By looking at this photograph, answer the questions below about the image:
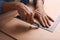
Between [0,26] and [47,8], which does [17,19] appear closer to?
Result: [0,26]

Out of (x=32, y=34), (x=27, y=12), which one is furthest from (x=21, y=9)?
(x=32, y=34)

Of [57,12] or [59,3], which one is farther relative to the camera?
[59,3]

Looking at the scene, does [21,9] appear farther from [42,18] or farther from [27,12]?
[42,18]

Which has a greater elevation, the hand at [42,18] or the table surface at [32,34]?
the hand at [42,18]

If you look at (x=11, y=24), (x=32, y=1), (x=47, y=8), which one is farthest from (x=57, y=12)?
(x=11, y=24)

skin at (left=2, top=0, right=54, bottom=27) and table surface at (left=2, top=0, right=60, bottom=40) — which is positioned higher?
skin at (left=2, top=0, right=54, bottom=27)

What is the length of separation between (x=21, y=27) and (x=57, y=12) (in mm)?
291

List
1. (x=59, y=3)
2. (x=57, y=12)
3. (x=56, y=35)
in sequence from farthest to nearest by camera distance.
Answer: (x=59, y=3)
(x=57, y=12)
(x=56, y=35)

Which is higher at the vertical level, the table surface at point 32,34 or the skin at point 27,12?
the skin at point 27,12

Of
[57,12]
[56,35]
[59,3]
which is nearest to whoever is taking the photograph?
[56,35]

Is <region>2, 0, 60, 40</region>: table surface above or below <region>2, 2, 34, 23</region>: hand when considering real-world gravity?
below

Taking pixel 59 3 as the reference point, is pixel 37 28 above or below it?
below

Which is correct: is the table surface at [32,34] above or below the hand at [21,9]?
below

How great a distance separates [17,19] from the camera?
67cm
